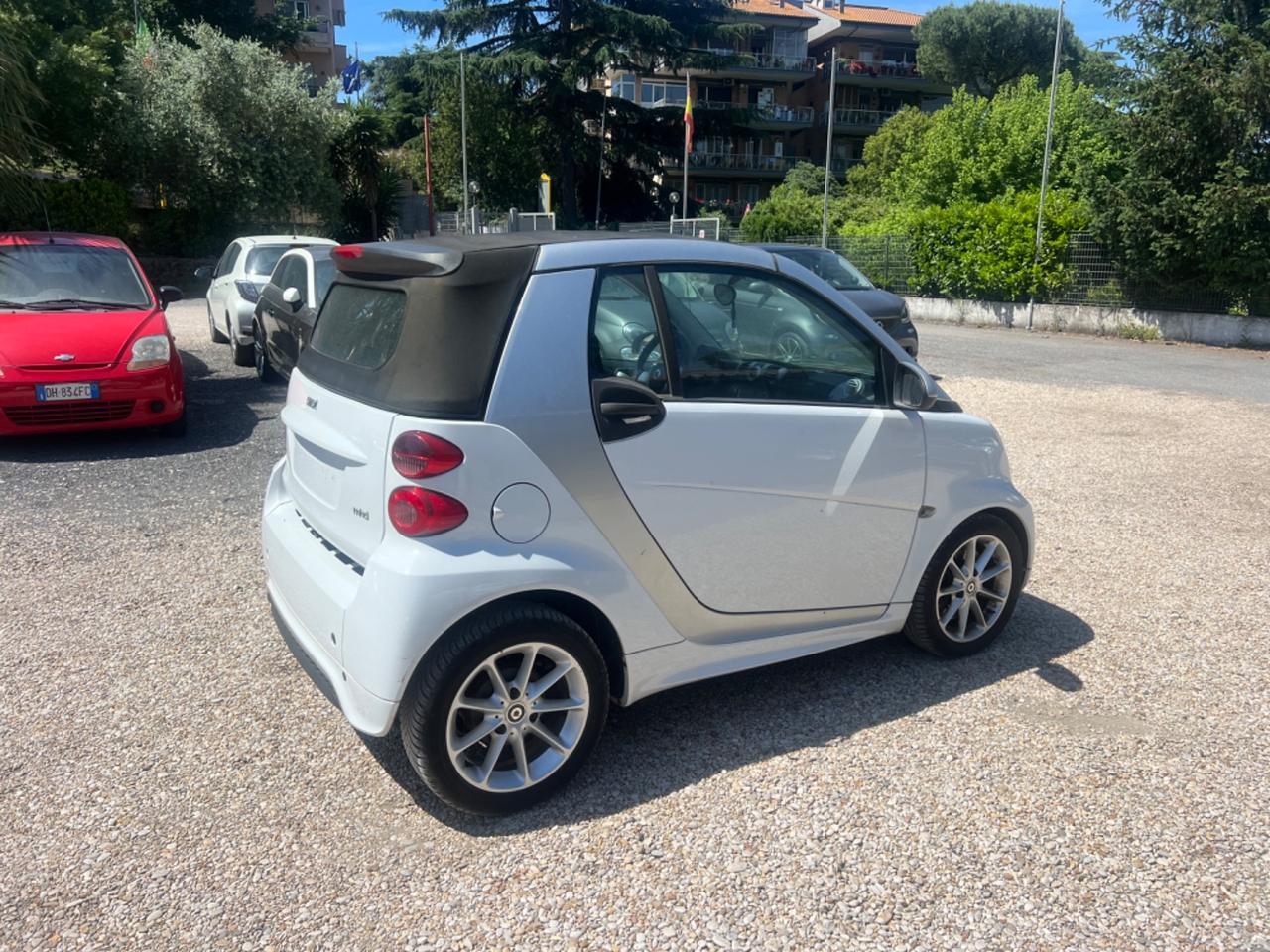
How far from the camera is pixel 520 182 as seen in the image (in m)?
47.7

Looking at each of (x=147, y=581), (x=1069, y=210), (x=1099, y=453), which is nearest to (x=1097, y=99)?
(x=1069, y=210)

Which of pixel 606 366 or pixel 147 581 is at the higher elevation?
pixel 606 366

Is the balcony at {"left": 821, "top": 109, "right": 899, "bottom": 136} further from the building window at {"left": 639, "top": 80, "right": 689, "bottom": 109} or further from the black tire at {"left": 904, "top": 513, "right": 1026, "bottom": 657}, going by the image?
the black tire at {"left": 904, "top": 513, "right": 1026, "bottom": 657}

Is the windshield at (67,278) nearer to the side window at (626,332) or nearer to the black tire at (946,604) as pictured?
the side window at (626,332)

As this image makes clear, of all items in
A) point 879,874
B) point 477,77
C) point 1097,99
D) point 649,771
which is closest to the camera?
point 879,874

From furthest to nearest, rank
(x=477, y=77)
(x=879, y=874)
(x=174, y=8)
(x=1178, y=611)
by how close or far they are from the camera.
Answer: (x=174, y=8) → (x=477, y=77) → (x=1178, y=611) → (x=879, y=874)

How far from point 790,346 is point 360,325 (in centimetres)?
155

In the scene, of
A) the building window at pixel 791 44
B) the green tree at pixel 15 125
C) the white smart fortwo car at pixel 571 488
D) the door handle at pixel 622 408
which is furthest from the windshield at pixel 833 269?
the building window at pixel 791 44

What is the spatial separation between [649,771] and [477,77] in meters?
41.4

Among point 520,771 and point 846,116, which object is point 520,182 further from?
point 520,771

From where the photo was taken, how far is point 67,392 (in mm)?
7621

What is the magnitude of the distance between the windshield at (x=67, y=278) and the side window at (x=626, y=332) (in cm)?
669

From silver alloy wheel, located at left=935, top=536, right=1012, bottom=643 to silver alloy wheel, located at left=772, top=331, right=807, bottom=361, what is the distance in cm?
110

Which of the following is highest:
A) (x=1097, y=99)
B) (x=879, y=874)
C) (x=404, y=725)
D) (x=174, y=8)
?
(x=174, y=8)
